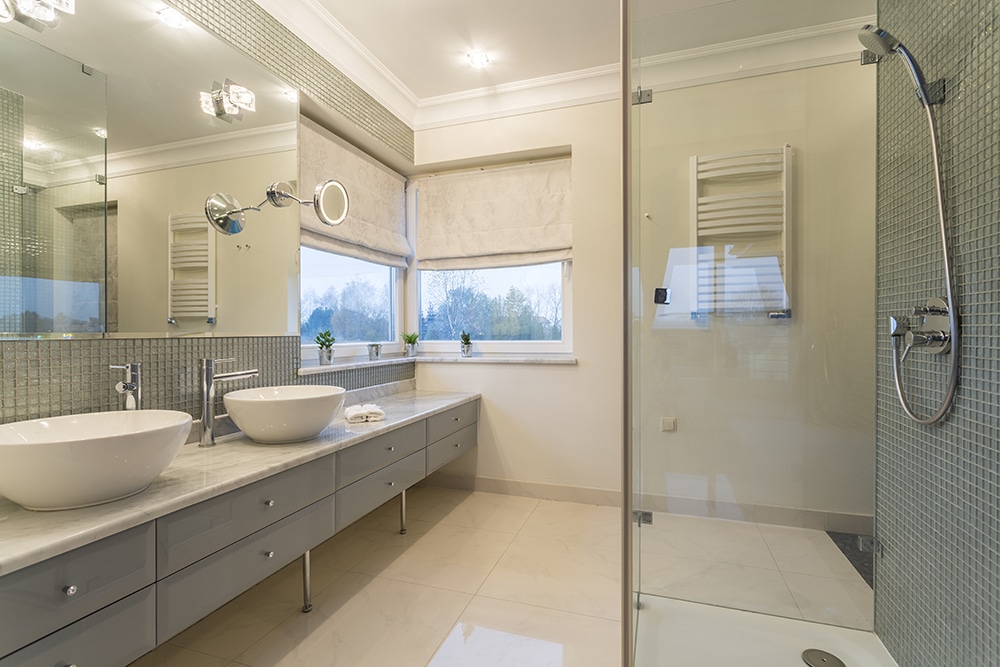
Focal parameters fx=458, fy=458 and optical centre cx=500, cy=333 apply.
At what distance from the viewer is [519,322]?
3135 mm

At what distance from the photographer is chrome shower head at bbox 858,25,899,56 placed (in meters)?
1.41

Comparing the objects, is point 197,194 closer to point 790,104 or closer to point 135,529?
point 135,529

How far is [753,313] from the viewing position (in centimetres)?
173

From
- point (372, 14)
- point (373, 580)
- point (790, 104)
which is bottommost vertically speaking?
point (373, 580)

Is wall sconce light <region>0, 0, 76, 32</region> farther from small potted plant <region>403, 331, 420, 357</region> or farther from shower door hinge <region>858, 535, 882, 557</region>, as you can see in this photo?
shower door hinge <region>858, 535, 882, 557</region>

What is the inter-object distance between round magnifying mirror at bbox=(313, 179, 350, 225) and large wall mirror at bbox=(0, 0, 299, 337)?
0.56 ft

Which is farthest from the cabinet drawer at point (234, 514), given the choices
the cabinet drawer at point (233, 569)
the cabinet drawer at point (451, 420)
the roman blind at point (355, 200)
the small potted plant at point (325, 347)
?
the roman blind at point (355, 200)

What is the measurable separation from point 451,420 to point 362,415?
70 centimetres

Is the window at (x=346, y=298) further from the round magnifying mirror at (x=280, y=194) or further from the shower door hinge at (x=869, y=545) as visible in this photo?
the shower door hinge at (x=869, y=545)

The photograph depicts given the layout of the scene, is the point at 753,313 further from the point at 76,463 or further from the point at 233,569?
the point at 76,463

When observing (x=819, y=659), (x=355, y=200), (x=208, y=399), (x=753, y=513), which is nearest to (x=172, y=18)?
(x=355, y=200)

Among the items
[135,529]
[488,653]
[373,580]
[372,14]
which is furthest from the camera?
[372,14]

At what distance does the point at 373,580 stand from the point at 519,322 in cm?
177

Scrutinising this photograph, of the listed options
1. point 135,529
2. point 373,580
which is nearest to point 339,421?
point 373,580
